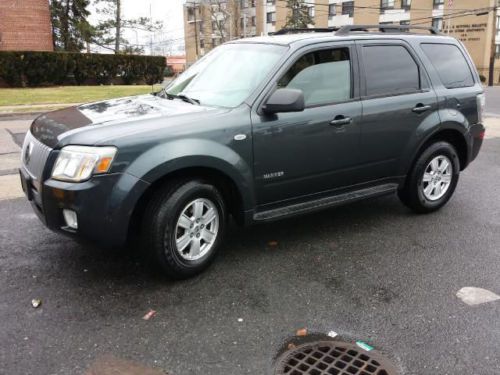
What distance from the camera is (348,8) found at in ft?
191

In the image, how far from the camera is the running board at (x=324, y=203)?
164 inches

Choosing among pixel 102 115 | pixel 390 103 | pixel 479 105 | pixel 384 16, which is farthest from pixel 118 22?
pixel 102 115

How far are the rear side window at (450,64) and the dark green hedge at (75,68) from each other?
50.5 feet

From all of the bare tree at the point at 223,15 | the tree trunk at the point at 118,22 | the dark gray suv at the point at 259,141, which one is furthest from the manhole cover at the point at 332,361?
the bare tree at the point at 223,15

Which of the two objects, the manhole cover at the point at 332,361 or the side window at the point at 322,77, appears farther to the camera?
the side window at the point at 322,77

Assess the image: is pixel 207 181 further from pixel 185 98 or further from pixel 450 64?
pixel 450 64

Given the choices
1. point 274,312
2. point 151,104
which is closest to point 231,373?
point 274,312

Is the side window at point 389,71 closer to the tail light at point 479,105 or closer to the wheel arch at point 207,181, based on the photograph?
the tail light at point 479,105

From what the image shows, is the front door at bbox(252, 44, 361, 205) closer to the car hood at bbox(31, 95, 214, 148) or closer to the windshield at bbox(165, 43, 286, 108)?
the windshield at bbox(165, 43, 286, 108)

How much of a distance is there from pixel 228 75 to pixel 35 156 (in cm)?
176

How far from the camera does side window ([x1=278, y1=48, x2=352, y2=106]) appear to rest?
4.25 meters

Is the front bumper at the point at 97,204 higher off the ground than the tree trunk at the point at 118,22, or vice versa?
the tree trunk at the point at 118,22

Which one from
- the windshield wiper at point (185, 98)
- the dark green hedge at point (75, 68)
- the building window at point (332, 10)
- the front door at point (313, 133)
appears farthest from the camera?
the building window at point (332, 10)

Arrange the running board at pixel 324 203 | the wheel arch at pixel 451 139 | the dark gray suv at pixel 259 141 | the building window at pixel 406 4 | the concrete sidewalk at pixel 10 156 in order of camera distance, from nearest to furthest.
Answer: the dark gray suv at pixel 259 141, the running board at pixel 324 203, the wheel arch at pixel 451 139, the concrete sidewalk at pixel 10 156, the building window at pixel 406 4
